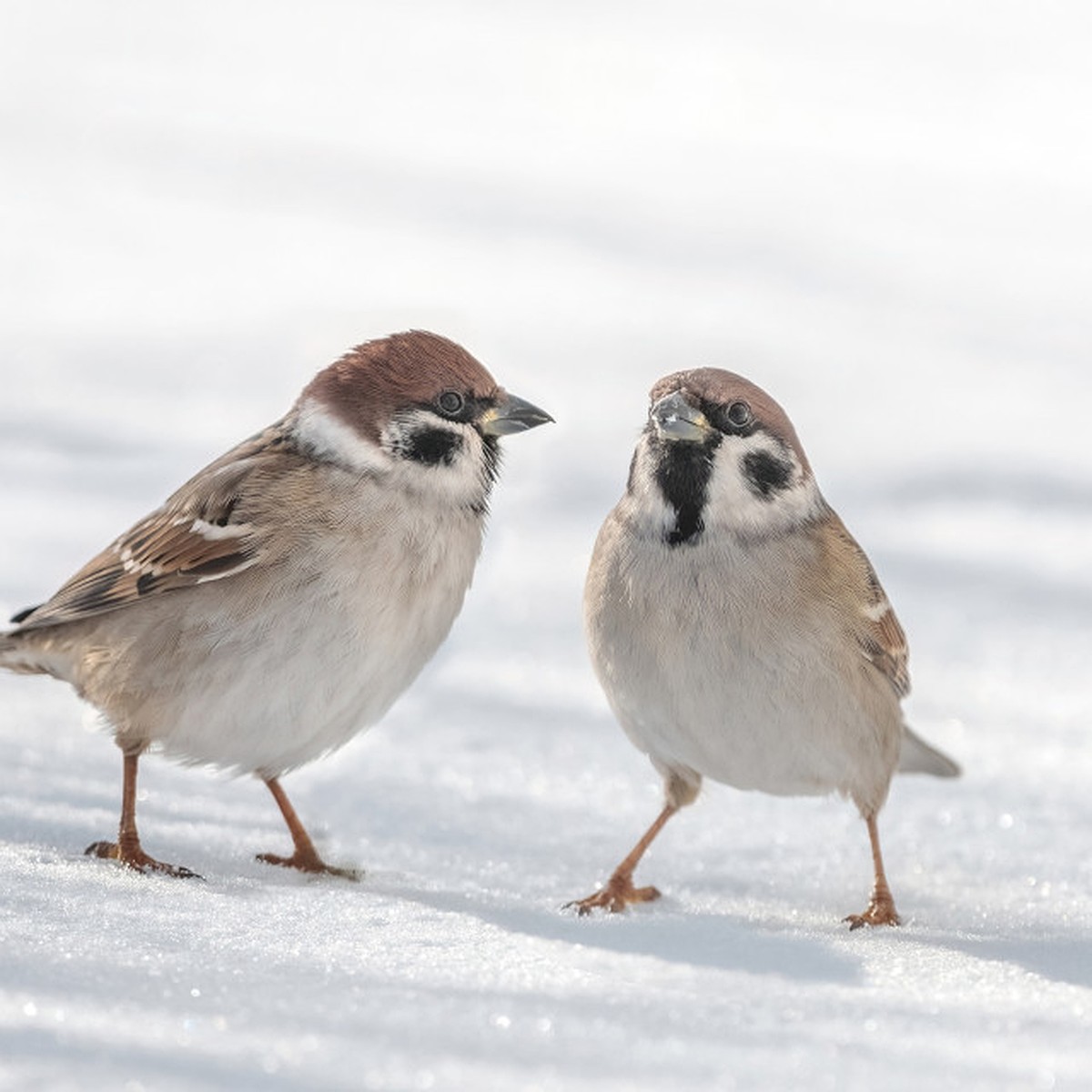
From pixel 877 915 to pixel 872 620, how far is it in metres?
0.63

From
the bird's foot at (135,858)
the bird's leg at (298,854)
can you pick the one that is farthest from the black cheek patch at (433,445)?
the bird's foot at (135,858)

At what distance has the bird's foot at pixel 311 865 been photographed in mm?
4555

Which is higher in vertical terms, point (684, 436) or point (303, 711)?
point (684, 436)

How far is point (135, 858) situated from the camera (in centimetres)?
440

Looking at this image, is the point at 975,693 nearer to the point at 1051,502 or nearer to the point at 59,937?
the point at 1051,502

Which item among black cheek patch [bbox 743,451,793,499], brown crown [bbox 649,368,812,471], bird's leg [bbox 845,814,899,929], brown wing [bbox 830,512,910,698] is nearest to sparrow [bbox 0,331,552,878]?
brown crown [bbox 649,368,812,471]

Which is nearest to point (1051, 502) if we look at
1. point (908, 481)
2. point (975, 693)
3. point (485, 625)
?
point (908, 481)

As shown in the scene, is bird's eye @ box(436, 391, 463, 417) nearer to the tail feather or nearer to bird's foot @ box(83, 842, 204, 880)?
bird's foot @ box(83, 842, 204, 880)

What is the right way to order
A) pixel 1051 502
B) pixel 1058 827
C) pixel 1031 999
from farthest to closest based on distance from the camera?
pixel 1051 502 → pixel 1058 827 → pixel 1031 999

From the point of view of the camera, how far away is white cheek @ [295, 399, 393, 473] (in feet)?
15.0

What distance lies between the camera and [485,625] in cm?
646

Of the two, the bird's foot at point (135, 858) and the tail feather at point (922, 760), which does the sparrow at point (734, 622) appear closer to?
the tail feather at point (922, 760)

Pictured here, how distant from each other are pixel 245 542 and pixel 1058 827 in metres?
2.01

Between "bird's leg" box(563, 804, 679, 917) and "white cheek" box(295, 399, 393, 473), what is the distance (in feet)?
3.20
